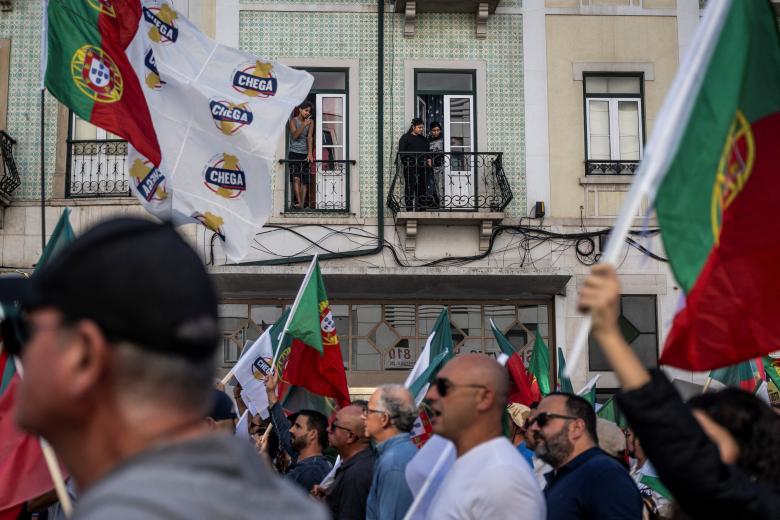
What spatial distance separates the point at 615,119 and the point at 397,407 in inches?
456

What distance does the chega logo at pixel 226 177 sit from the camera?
8453 mm

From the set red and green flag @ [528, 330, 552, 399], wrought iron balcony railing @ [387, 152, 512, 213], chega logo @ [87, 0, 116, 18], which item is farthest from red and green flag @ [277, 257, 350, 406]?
wrought iron balcony railing @ [387, 152, 512, 213]

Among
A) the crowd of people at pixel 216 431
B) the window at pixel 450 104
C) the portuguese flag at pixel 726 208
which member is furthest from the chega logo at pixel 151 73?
the window at pixel 450 104

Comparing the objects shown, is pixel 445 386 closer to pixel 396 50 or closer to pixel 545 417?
pixel 545 417

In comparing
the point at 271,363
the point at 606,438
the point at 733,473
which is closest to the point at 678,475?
the point at 733,473

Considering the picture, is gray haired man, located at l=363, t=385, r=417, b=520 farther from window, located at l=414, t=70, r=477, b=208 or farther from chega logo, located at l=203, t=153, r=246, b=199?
window, located at l=414, t=70, r=477, b=208

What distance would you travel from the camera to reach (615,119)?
56.3 feet

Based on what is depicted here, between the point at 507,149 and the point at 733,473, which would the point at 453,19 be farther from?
the point at 733,473

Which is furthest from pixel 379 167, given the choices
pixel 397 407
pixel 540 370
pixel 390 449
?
pixel 390 449

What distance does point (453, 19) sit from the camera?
17219 millimetres

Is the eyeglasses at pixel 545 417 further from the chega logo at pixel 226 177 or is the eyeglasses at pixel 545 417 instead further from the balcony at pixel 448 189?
the balcony at pixel 448 189

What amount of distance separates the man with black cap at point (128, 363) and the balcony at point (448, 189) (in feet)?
48.3

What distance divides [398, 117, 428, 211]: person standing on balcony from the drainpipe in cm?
36

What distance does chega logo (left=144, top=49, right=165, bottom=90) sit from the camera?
27.6ft
